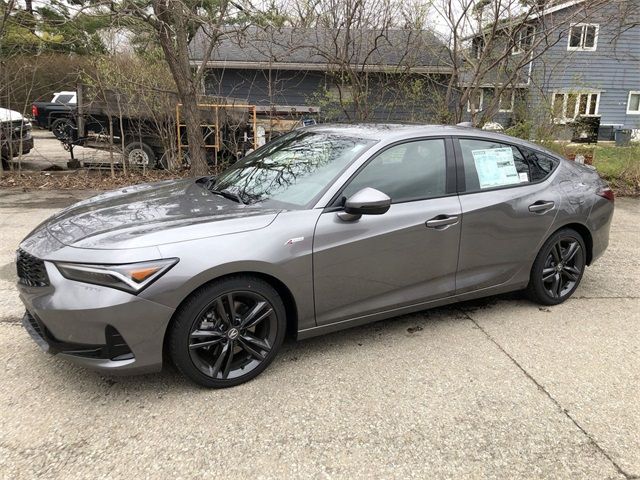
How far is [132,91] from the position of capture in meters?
9.87

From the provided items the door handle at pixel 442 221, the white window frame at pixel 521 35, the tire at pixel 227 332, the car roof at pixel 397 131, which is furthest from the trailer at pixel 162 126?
the tire at pixel 227 332

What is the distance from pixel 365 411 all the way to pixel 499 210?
190 centimetres

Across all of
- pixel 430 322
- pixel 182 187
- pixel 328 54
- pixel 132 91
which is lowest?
pixel 430 322

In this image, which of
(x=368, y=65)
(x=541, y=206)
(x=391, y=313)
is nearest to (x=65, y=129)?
(x=368, y=65)

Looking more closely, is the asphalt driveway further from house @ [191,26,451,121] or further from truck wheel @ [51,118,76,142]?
truck wheel @ [51,118,76,142]

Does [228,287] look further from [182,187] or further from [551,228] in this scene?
[551,228]

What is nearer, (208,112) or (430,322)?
(430,322)

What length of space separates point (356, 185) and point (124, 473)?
2.09 m

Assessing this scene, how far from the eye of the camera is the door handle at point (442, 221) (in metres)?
3.49

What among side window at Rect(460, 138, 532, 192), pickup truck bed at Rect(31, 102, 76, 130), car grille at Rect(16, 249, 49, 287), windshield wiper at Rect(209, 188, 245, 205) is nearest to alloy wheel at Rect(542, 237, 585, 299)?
side window at Rect(460, 138, 532, 192)

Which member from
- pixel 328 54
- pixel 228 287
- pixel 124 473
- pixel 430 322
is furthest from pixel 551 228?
pixel 328 54

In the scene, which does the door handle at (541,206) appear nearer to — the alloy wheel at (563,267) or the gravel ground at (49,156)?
the alloy wheel at (563,267)

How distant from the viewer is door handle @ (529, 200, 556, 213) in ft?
13.0

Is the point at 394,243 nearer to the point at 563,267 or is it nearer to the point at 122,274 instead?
the point at 122,274
